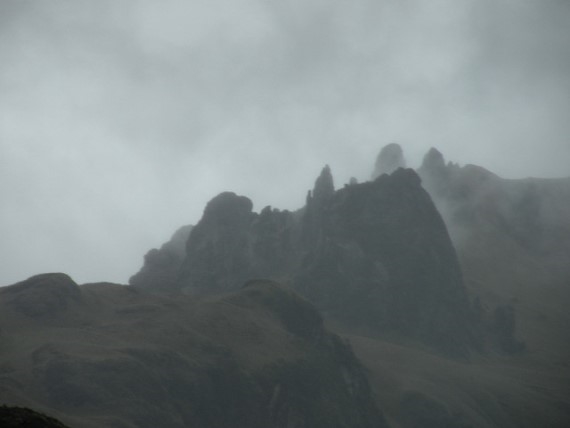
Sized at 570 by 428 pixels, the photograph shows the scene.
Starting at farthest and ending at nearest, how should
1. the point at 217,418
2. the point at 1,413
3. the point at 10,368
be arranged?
the point at 217,418 < the point at 10,368 < the point at 1,413

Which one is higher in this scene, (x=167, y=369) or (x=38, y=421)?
(x=167, y=369)

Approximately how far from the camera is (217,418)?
196875 millimetres

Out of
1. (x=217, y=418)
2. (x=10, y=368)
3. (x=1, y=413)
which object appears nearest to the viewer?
(x=1, y=413)

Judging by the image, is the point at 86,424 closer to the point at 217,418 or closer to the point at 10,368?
the point at 10,368

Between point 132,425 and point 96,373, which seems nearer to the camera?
point 132,425

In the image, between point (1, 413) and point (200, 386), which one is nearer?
point (1, 413)

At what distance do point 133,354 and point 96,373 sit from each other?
15858mm

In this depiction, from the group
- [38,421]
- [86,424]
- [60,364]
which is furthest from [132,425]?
[38,421]

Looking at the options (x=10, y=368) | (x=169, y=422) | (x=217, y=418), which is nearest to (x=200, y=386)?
(x=217, y=418)

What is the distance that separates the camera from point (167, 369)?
651ft

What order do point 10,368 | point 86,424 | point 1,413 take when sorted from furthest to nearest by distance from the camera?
point 10,368 < point 86,424 < point 1,413

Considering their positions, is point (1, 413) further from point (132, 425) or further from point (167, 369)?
point (167, 369)

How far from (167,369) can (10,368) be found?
34.9 m

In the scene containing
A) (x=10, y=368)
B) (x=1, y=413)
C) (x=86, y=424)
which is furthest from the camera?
(x=10, y=368)
